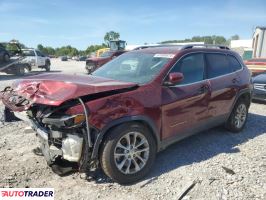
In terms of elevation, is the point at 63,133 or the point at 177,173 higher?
the point at 63,133

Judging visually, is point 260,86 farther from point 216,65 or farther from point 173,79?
point 173,79

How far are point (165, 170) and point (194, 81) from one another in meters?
1.52

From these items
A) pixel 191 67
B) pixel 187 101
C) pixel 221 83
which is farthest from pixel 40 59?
pixel 187 101

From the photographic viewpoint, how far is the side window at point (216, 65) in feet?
16.3

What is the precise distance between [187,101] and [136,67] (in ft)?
3.26

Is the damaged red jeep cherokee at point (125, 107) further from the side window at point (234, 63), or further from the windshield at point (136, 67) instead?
the side window at point (234, 63)

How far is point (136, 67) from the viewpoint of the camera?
4.53m

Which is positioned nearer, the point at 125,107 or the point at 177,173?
the point at 125,107

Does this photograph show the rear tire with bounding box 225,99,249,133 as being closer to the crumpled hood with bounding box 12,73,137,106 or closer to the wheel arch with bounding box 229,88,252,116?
the wheel arch with bounding box 229,88,252,116

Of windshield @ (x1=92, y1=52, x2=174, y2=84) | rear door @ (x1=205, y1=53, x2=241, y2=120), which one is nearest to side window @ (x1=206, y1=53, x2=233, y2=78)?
rear door @ (x1=205, y1=53, x2=241, y2=120)

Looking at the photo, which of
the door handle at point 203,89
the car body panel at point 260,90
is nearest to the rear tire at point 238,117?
the door handle at point 203,89

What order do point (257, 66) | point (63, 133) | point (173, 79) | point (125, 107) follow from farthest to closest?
point (257, 66), point (173, 79), point (125, 107), point (63, 133)

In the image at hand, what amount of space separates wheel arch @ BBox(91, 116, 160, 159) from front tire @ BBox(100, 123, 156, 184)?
0.05 m

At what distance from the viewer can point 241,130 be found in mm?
5930
